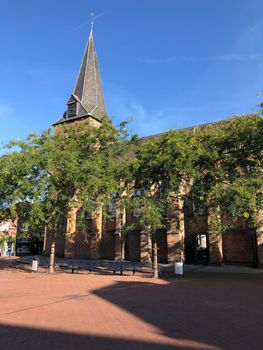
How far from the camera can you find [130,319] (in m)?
8.02

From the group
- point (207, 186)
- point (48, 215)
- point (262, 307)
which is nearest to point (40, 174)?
point (48, 215)

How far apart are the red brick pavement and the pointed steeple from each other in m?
30.2

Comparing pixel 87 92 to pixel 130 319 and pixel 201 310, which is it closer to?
pixel 201 310

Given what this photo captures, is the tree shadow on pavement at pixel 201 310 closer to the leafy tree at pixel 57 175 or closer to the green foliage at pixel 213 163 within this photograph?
the green foliage at pixel 213 163

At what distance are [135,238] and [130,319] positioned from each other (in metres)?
24.2

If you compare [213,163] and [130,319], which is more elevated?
[213,163]

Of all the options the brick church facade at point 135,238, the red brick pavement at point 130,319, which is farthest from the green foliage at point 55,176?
the red brick pavement at point 130,319

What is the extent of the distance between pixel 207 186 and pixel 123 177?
5.65 m

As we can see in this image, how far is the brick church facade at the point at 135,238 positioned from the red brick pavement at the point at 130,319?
330 inches

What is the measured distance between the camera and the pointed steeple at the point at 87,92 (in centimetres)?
4028

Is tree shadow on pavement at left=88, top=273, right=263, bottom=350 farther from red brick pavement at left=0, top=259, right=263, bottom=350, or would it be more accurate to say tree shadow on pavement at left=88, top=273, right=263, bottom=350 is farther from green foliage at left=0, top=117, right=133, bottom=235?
green foliage at left=0, top=117, right=133, bottom=235

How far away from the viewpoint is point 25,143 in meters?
19.2

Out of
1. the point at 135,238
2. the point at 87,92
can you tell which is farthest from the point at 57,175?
the point at 87,92

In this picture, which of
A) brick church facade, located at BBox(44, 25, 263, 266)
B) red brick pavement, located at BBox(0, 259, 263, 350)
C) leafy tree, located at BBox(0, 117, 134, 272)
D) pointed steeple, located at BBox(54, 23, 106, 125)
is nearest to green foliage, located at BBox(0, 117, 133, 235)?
leafy tree, located at BBox(0, 117, 134, 272)
